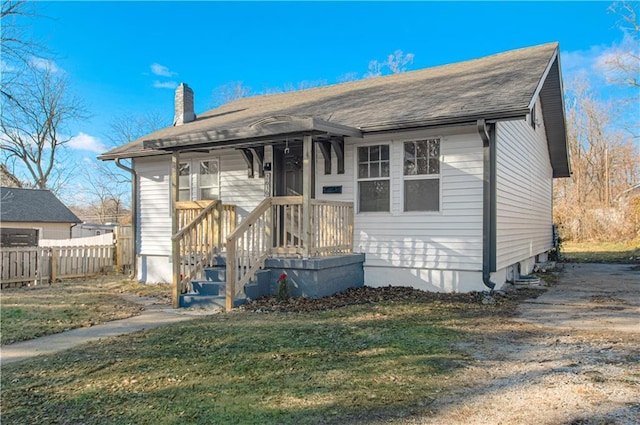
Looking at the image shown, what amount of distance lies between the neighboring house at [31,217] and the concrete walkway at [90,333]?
15.9 meters

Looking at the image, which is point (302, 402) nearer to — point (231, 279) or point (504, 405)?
point (504, 405)

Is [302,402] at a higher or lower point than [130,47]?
lower

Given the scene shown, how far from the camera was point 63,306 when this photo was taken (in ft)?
25.5

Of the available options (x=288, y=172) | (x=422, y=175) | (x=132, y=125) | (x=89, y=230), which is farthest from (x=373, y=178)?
(x=132, y=125)

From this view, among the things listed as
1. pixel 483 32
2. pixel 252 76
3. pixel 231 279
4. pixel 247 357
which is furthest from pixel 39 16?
pixel 252 76

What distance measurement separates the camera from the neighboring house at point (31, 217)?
1919cm

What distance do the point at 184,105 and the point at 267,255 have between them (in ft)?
24.7

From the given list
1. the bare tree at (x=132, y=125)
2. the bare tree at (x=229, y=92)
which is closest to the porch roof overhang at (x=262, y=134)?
the bare tree at (x=229, y=92)

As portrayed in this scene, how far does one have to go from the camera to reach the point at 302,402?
331cm

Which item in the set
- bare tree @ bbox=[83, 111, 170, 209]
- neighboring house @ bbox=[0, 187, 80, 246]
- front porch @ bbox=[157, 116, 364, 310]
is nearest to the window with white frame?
front porch @ bbox=[157, 116, 364, 310]

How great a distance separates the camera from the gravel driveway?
3037 millimetres

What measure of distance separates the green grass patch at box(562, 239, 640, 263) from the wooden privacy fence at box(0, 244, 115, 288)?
16.1 metres

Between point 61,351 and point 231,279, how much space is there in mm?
2555

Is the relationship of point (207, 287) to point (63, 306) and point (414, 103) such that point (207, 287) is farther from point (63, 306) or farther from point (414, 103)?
point (414, 103)
